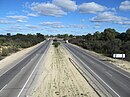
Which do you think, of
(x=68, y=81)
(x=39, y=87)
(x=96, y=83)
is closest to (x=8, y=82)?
(x=39, y=87)

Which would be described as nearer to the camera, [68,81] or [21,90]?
[21,90]

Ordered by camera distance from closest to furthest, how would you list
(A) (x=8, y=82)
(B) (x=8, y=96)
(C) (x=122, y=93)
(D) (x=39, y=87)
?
1. (B) (x=8, y=96)
2. (C) (x=122, y=93)
3. (D) (x=39, y=87)
4. (A) (x=8, y=82)

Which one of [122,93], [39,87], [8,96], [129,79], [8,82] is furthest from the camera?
[129,79]

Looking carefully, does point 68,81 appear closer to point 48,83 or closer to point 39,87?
point 48,83

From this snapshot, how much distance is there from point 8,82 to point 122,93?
9736mm

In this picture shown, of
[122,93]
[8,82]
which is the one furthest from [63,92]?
[8,82]

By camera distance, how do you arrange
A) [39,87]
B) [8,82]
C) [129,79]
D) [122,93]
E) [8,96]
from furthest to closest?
[129,79] < [8,82] < [39,87] < [122,93] < [8,96]

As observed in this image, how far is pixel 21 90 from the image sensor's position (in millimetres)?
19734

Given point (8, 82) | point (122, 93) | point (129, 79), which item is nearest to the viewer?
point (122, 93)

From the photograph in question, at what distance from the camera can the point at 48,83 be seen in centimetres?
2367

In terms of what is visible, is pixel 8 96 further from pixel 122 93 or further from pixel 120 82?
pixel 120 82

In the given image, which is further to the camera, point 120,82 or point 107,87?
point 120,82

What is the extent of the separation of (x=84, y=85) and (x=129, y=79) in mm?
5484

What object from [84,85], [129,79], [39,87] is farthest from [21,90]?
[129,79]
